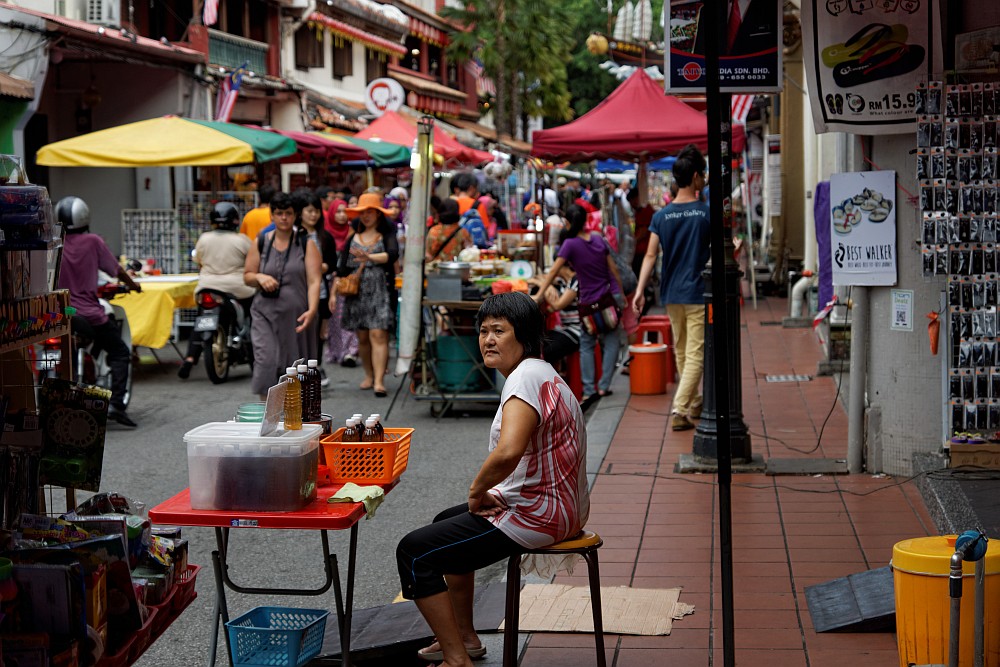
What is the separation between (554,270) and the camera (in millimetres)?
11117

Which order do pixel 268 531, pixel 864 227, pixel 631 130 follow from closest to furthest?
pixel 268 531
pixel 864 227
pixel 631 130

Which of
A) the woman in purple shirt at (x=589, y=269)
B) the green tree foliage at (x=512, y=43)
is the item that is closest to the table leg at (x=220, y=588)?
the woman in purple shirt at (x=589, y=269)

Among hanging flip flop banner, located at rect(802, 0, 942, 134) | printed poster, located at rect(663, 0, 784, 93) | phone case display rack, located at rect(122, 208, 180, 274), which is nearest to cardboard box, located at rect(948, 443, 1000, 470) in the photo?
hanging flip flop banner, located at rect(802, 0, 942, 134)

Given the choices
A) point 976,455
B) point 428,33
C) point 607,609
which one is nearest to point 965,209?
point 976,455

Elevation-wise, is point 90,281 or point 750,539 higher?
point 90,281

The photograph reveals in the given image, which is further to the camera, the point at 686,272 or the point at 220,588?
the point at 686,272

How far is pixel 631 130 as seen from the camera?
15500 mm

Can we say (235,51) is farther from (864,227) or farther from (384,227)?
(864,227)

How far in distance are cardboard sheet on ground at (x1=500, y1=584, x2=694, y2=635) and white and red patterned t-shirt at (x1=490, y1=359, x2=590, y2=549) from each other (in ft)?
2.83

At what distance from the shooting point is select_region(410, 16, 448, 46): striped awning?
41200mm

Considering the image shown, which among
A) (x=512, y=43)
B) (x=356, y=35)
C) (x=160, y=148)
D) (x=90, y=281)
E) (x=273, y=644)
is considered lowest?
(x=273, y=644)

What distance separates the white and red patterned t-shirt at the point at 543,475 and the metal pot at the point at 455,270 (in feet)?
20.7

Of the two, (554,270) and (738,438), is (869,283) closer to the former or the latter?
(738,438)

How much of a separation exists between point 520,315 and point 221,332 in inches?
349
